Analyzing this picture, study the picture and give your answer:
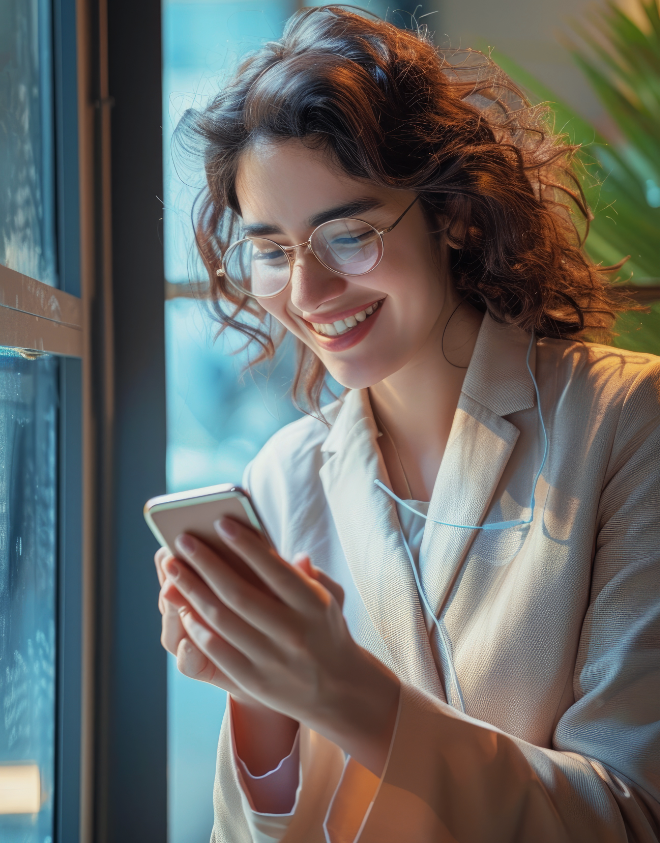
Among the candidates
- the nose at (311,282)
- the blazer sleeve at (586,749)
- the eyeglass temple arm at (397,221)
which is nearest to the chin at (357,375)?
the nose at (311,282)

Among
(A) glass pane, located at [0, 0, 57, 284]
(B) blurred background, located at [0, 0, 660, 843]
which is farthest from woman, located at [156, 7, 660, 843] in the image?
(A) glass pane, located at [0, 0, 57, 284]

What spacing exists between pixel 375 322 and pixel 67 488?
2.60ft

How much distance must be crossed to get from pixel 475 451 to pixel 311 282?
41cm

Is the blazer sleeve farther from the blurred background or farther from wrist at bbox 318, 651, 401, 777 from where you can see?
the blurred background

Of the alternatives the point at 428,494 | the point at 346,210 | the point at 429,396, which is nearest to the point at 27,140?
the point at 346,210

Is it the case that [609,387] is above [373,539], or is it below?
above

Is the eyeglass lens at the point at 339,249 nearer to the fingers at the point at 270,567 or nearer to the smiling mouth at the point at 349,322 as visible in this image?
the smiling mouth at the point at 349,322

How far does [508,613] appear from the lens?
1.08 metres

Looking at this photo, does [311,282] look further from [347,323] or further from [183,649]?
[183,649]

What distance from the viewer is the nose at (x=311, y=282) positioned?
1.11 meters

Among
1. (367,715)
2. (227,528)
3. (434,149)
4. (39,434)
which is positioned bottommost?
(367,715)

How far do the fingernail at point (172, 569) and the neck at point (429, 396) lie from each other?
669mm

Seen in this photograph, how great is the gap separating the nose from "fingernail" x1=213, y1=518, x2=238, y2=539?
0.52 m

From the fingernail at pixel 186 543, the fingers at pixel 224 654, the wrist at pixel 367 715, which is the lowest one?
the wrist at pixel 367 715
